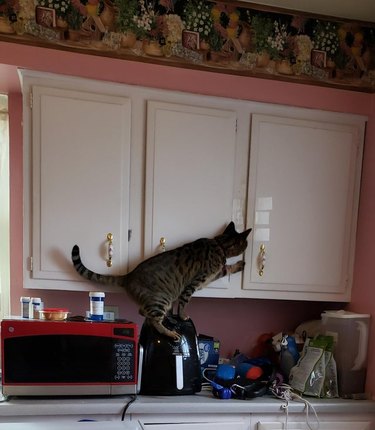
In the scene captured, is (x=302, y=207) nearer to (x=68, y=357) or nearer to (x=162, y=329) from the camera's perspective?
(x=162, y=329)

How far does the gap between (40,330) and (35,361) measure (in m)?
0.12

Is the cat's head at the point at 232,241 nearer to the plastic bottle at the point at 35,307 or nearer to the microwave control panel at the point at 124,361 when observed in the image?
the microwave control panel at the point at 124,361

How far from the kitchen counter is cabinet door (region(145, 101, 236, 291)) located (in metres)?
0.48

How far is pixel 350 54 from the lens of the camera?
6.30 ft

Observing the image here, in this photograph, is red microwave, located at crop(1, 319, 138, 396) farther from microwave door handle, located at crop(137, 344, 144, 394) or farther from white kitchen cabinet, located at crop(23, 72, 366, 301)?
white kitchen cabinet, located at crop(23, 72, 366, 301)

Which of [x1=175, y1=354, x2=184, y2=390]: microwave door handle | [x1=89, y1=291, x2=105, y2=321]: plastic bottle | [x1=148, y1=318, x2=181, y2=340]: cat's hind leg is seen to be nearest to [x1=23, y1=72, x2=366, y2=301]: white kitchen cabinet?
[x1=89, y1=291, x2=105, y2=321]: plastic bottle

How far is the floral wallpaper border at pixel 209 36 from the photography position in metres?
1.64

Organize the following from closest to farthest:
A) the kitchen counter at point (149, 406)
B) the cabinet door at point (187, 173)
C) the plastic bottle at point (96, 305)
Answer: the kitchen counter at point (149, 406)
the plastic bottle at point (96, 305)
the cabinet door at point (187, 173)

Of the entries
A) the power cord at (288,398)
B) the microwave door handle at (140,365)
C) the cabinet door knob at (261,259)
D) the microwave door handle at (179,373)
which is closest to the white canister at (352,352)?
the power cord at (288,398)

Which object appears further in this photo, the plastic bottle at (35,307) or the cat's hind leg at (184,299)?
the cat's hind leg at (184,299)

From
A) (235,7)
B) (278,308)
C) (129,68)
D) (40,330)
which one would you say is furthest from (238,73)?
(40,330)

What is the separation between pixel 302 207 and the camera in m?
1.84

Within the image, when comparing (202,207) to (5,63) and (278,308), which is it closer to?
(278,308)

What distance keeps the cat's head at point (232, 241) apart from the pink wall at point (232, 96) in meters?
0.40
